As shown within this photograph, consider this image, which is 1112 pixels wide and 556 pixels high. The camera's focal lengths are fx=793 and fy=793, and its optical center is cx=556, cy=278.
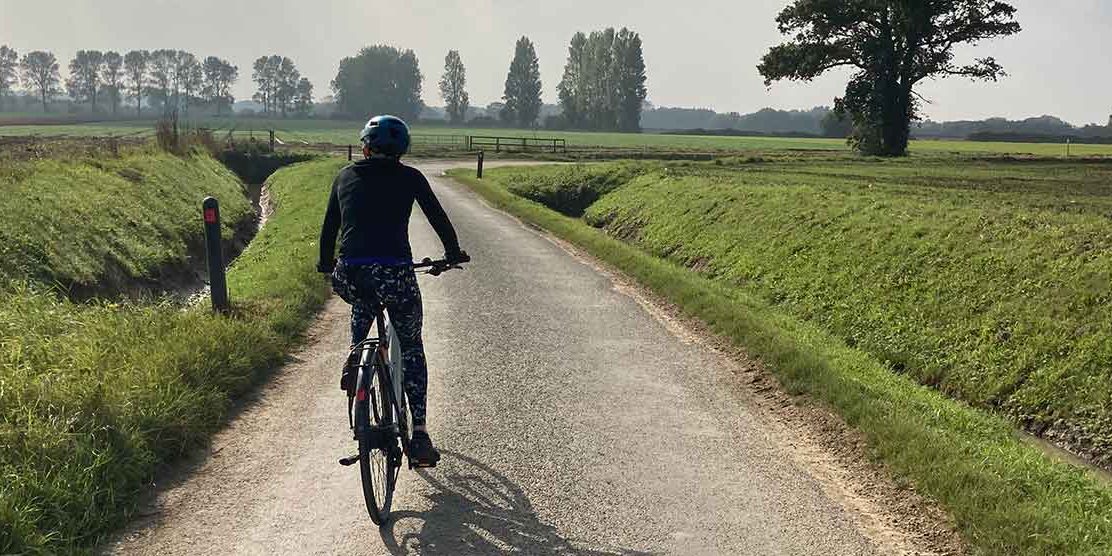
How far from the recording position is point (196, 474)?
523cm

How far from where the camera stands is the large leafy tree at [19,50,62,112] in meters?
177

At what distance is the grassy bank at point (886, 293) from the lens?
5137 mm

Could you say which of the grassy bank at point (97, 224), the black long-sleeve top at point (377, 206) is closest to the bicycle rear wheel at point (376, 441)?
the black long-sleeve top at point (377, 206)

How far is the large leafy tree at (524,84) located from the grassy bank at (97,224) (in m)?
131

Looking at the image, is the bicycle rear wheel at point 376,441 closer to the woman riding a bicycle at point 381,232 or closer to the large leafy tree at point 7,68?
the woman riding a bicycle at point 381,232

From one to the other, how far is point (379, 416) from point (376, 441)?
32 centimetres

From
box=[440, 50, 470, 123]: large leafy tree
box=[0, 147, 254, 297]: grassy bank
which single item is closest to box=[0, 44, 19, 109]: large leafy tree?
box=[440, 50, 470, 123]: large leafy tree

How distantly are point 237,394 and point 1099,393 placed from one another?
787cm

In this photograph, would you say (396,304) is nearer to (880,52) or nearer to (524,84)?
(880,52)

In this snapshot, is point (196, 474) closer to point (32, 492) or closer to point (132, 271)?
point (32, 492)

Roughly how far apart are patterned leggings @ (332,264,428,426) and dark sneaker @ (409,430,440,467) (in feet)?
0.46

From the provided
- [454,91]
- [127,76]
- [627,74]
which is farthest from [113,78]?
[627,74]

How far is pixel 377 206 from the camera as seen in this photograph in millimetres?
4785

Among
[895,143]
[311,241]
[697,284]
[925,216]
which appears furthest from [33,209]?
[895,143]
